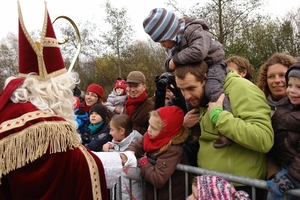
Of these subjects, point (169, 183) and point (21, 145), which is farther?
point (169, 183)

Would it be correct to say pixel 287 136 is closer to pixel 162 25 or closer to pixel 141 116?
pixel 162 25

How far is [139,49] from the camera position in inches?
1044

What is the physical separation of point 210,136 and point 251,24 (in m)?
12.8

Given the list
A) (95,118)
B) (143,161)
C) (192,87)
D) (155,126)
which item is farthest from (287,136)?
(95,118)

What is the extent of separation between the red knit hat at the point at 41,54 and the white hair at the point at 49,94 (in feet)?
0.15

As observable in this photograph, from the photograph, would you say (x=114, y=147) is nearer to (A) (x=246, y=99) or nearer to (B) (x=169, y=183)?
(B) (x=169, y=183)

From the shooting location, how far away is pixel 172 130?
8.61 ft

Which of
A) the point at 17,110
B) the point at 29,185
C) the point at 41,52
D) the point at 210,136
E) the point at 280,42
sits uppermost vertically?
the point at 280,42

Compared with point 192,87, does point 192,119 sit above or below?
below

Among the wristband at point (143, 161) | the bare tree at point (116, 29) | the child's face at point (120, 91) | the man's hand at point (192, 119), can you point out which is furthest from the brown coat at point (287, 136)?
the bare tree at point (116, 29)

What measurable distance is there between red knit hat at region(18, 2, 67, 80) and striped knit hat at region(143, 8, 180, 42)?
0.83m

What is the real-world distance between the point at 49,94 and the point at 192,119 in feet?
3.92

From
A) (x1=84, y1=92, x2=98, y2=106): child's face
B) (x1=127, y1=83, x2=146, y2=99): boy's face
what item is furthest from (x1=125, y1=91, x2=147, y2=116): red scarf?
(x1=84, y1=92, x2=98, y2=106): child's face

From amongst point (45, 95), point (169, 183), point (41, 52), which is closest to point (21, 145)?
point (45, 95)
